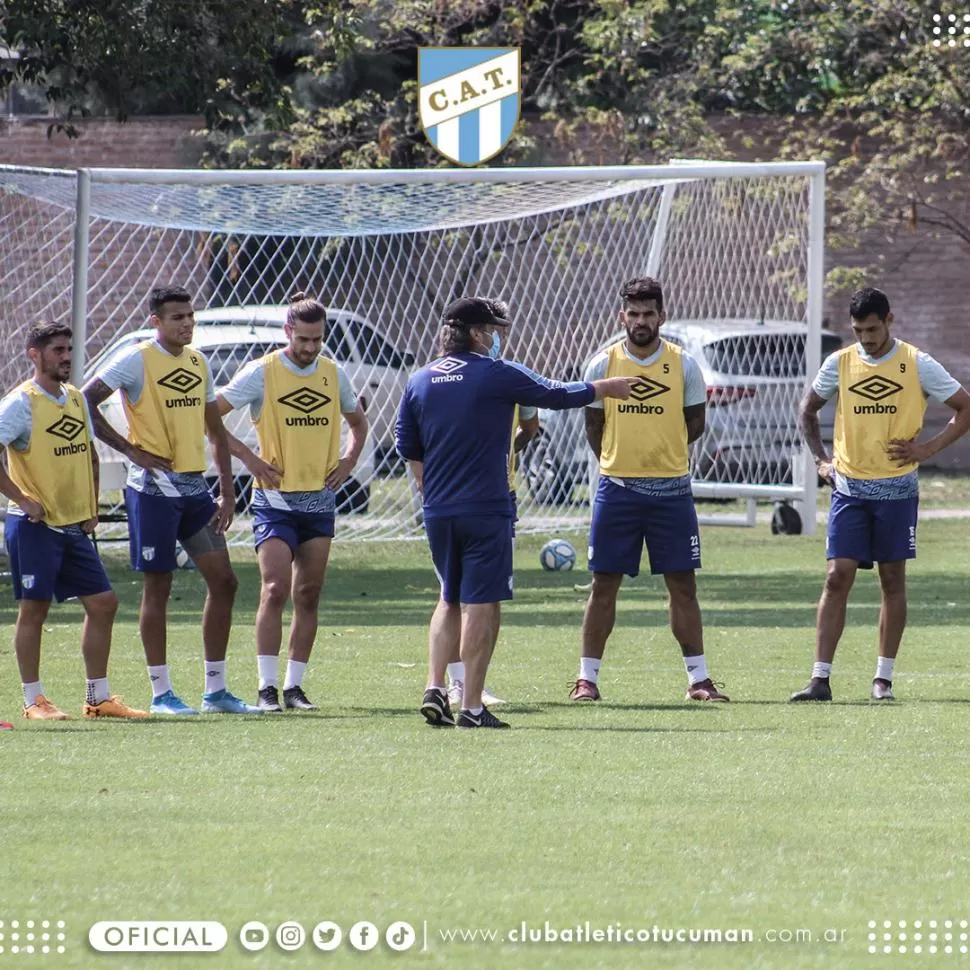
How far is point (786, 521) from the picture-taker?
68.7 feet

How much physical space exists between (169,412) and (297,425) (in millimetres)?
650

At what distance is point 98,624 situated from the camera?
10016 millimetres

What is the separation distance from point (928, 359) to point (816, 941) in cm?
552

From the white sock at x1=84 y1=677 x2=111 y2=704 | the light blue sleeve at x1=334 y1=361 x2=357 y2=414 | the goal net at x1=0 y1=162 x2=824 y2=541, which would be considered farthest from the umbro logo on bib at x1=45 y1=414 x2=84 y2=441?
the goal net at x1=0 y1=162 x2=824 y2=541

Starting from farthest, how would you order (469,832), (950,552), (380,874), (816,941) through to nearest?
(950,552) → (469,832) → (380,874) → (816,941)

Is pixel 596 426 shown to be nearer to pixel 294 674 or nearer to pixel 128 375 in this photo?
pixel 294 674

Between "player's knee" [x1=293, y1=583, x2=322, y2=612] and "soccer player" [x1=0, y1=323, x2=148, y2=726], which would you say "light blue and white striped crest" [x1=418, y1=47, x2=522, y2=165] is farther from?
"soccer player" [x1=0, y1=323, x2=148, y2=726]

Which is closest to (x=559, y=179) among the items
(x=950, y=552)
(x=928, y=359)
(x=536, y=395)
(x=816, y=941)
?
(x=950, y=552)

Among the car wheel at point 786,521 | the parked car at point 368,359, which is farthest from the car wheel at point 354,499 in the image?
the car wheel at point 786,521

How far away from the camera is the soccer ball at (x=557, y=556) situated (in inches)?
703

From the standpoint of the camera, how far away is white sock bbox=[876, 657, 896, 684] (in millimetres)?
10680

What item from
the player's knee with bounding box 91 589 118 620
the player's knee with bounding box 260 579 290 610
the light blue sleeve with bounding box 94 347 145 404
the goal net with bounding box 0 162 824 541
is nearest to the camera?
the player's knee with bounding box 91 589 118 620

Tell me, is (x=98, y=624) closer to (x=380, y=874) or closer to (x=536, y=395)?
(x=536, y=395)

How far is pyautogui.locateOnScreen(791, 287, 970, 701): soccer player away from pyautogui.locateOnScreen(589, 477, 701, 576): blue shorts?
72 centimetres
